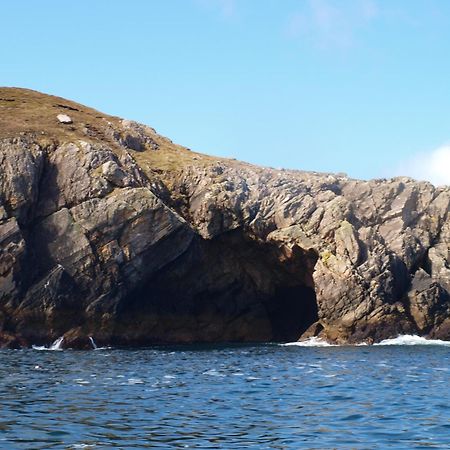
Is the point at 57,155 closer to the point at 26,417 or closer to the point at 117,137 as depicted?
the point at 117,137

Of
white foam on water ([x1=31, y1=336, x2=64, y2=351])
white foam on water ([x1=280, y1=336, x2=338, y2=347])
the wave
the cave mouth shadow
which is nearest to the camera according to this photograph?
white foam on water ([x1=31, y1=336, x2=64, y2=351])

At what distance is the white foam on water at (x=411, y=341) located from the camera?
232 feet

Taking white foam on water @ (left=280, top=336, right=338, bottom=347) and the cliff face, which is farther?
the cliff face

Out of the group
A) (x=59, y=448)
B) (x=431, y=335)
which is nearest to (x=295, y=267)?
(x=431, y=335)

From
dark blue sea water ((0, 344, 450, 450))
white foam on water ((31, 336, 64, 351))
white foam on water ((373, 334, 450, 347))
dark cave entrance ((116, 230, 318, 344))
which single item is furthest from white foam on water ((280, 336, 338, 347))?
white foam on water ((31, 336, 64, 351))

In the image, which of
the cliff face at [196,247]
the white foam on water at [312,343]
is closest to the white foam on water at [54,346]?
the cliff face at [196,247]

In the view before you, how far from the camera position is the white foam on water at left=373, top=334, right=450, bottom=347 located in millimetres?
70812

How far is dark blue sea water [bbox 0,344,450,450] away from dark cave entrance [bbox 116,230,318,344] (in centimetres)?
2567

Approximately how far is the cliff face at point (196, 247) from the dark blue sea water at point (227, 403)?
19.4 meters

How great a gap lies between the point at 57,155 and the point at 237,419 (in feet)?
187

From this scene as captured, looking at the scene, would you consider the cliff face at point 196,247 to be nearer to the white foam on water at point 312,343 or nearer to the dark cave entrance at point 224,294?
the dark cave entrance at point 224,294

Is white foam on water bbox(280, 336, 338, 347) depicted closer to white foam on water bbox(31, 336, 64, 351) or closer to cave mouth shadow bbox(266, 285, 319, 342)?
cave mouth shadow bbox(266, 285, 319, 342)

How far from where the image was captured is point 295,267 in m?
83.6

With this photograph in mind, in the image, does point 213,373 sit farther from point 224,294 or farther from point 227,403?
point 224,294
